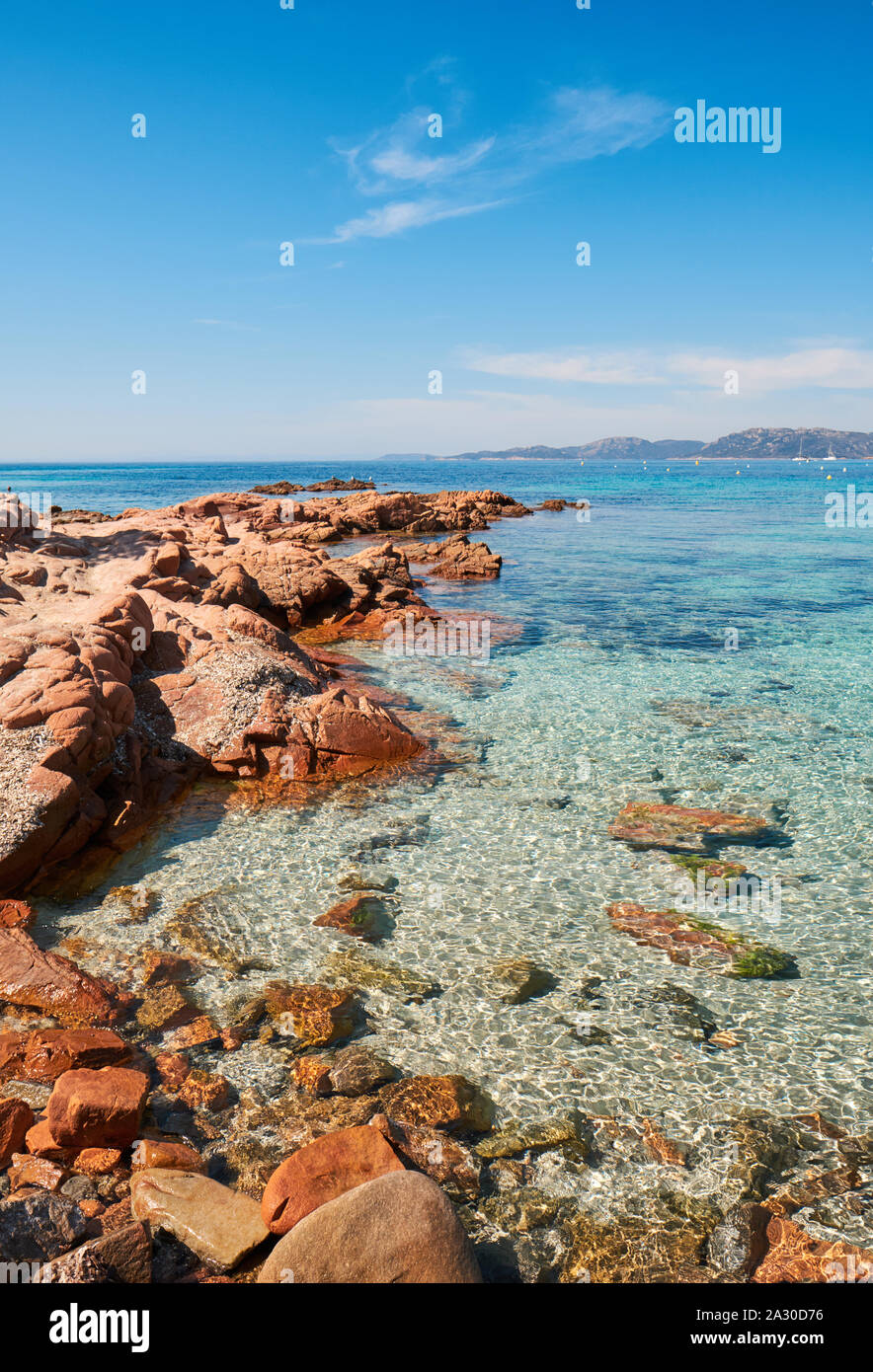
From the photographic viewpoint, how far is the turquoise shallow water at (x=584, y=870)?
704cm

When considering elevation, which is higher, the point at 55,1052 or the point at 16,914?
the point at 16,914

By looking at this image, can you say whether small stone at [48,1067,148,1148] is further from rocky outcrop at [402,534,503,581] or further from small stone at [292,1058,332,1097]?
rocky outcrop at [402,534,503,581]

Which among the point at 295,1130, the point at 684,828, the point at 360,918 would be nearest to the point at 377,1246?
the point at 295,1130

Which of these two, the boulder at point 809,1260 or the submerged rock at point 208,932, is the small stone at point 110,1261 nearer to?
the submerged rock at point 208,932

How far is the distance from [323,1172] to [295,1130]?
838mm

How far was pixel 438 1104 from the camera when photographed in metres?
6.50

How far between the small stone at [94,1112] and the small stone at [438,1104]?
6.67 feet

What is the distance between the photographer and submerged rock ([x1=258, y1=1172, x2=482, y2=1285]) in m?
4.67

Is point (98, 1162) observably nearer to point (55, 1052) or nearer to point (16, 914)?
point (55, 1052)

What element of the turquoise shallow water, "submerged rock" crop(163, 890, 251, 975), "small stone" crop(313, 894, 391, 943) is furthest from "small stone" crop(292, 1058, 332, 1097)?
"small stone" crop(313, 894, 391, 943)
